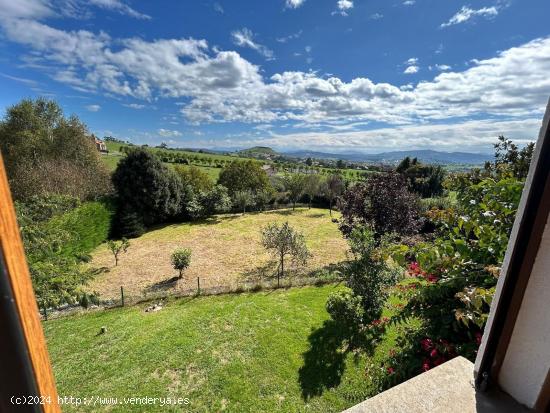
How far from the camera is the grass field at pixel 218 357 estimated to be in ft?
19.7

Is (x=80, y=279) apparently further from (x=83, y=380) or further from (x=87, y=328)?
(x=87, y=328)

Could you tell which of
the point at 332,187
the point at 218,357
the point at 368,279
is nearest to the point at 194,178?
the point at 332,187

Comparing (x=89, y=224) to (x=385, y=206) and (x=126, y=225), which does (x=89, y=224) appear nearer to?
(x=126, y=225)

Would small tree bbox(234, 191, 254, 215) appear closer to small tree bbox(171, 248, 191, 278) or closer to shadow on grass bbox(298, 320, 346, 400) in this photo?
small tree bbox(171, 248, 191, 278)

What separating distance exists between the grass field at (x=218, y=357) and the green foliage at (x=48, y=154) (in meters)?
12.4

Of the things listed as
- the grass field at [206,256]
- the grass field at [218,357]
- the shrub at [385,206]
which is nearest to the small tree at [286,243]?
the grass field at [206,256]

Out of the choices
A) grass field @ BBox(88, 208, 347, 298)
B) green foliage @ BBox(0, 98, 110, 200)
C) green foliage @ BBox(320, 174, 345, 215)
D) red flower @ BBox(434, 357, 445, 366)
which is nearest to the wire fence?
grass field @ BBox(88, 208, 347, 298)

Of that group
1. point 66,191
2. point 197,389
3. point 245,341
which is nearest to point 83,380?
point 197,389

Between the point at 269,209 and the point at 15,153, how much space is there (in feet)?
65.9

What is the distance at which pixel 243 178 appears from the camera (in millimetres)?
31344

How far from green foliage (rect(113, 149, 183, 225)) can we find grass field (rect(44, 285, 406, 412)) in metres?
13.5

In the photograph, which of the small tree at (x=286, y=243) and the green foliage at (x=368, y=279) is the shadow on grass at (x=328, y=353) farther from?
the small tree at (x=286, y=243)

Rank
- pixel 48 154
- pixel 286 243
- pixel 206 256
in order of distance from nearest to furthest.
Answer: pixel 286 243
pixel 206 256
pixel 48 154

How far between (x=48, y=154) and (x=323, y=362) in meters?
23.1
